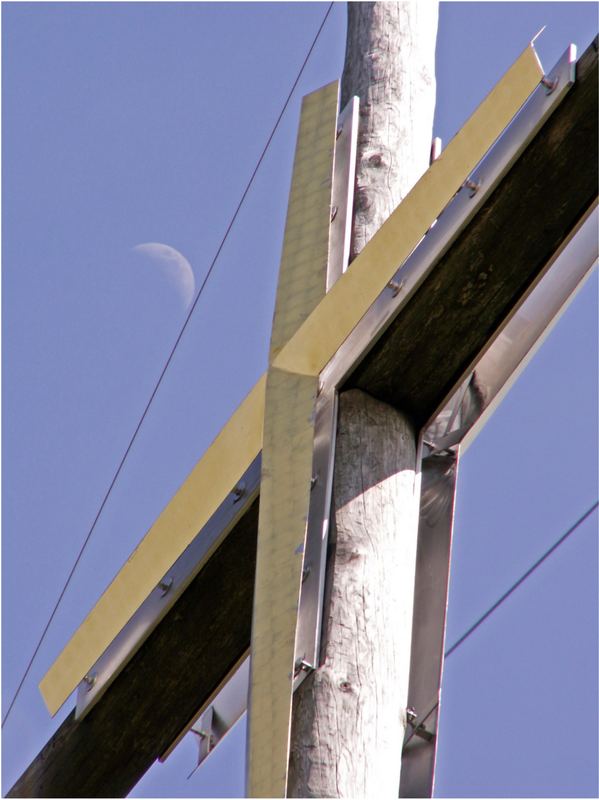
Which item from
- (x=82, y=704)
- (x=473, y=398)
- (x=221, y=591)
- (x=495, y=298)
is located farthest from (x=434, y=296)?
(x=82, y=704)

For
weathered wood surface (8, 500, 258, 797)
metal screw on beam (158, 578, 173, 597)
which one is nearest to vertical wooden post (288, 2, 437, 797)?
weathered wood surface (8, 500, 258, 797)

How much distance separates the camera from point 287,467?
3.22 meters

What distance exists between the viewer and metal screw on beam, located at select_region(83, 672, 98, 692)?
12.2 feet

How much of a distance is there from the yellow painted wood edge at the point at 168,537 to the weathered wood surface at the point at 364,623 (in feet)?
1.06

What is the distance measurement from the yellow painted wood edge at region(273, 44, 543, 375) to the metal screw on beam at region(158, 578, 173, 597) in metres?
0.61

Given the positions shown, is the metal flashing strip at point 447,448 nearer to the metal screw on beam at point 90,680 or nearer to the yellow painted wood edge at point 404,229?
the yellow painted wood edge at point 404,229

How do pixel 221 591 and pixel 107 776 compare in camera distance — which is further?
pixel 107 776

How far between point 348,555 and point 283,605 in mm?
180

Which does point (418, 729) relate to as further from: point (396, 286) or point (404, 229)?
point (404, 229)

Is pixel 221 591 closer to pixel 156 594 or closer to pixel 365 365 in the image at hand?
pixel 156 594

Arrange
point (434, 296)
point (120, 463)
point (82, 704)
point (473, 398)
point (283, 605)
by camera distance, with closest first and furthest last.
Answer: point (283, 605) < point (434, 296) < point (473, 398) < point (82, 704) < point (120, 463)

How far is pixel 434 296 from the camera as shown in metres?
3.27

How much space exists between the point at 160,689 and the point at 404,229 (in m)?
1.36

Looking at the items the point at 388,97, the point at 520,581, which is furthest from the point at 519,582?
the point at 388,97
